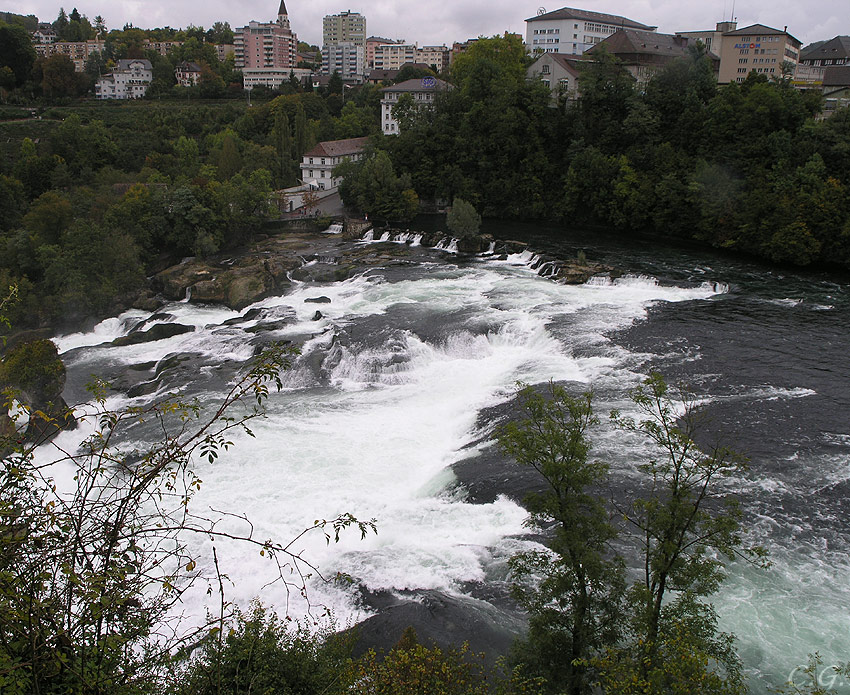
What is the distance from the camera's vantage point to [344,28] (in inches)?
6895

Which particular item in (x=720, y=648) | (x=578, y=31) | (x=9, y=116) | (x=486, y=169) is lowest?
(x=720, y=648)

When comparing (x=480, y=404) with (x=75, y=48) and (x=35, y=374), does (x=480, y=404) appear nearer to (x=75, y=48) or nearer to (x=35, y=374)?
(x=35, y=374)

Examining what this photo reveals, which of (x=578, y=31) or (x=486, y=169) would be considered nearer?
(x=486, y=169)

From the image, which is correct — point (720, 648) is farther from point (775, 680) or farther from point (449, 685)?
point (449, 685)

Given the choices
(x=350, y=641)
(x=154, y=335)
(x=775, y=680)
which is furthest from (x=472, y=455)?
(x=154, y=335)

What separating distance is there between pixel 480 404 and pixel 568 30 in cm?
7046

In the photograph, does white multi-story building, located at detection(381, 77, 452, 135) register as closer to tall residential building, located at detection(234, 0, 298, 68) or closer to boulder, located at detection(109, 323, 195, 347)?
boulder, located at detection(109, 323, 195, 347)

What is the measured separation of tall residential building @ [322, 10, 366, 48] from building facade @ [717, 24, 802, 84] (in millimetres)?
136045

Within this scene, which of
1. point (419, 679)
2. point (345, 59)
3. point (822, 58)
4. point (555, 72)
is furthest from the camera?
point (345, 59)

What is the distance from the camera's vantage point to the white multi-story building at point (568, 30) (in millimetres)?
76750

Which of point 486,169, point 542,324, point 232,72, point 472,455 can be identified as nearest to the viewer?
point 472,455

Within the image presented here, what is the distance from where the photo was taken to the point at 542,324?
1064 inches

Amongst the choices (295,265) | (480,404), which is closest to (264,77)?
(295,265)

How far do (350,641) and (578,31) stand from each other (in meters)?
80.8
